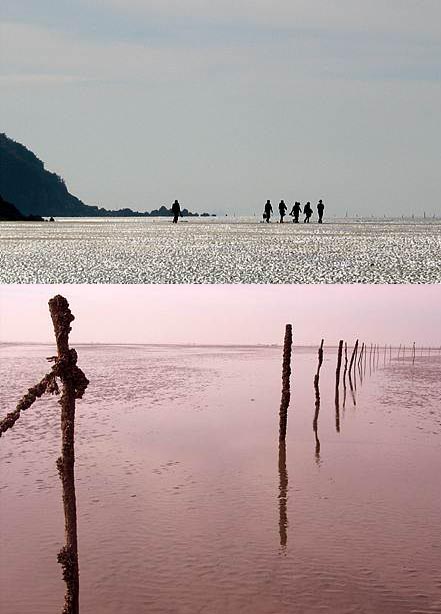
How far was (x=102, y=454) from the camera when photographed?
13.6 metres

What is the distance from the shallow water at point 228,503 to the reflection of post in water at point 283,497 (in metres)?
0.03

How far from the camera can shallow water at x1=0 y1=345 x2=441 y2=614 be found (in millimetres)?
8867

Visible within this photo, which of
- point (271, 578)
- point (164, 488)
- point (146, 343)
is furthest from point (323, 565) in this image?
point (146, 343)

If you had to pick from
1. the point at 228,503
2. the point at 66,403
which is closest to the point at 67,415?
the point at 66,403

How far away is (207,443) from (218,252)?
3316 centimetres

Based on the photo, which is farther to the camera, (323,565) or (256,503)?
(256,503)

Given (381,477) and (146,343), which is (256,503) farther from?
(146,343)

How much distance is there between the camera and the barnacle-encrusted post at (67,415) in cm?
791

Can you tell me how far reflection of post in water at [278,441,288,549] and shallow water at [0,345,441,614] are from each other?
3 cm

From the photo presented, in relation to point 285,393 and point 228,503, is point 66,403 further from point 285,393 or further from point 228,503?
point 285,393

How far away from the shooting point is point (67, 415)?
814cm

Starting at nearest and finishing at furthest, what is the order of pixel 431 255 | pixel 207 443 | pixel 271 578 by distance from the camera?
pixel 271 578, pixel 207 443, pixel 431 255

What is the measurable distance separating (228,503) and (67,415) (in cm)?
375

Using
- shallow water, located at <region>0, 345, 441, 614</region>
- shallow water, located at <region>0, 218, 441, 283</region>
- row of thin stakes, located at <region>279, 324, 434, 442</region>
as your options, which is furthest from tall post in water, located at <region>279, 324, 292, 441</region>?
shallow water, located at <region>0, 218, 441, 283</region>
